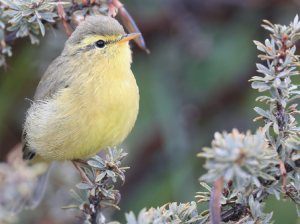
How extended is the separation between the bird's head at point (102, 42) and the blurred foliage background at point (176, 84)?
0.87m

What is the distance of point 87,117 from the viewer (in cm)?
203

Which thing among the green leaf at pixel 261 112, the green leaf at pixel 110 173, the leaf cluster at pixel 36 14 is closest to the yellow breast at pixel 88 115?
the leaf cluster at pixel 36 14

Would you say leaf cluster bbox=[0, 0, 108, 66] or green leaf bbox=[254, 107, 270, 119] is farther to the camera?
leaf cluster bbox=[0, 0, 108, 66]

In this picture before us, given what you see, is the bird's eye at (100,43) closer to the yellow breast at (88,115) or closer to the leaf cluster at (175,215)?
the yellow breast at (88,115)

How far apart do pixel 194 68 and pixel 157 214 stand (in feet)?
7.04

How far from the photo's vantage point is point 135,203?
291cm

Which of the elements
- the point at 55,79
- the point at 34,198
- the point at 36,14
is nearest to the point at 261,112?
the point at 36,14

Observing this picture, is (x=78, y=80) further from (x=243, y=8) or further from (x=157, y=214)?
(x=243, y=8)

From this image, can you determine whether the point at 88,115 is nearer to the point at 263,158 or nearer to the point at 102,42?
the point at 102,42

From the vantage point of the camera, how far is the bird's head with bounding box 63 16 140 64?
7.09 ft

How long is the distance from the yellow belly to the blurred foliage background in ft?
2.20

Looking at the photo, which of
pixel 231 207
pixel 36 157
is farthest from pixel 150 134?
pixel 231 207

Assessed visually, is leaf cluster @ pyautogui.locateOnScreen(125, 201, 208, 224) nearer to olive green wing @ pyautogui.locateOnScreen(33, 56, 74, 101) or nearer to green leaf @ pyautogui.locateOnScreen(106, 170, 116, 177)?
green leaf @ pyautogui.locateOnScreen(106, 170, 116, 177)

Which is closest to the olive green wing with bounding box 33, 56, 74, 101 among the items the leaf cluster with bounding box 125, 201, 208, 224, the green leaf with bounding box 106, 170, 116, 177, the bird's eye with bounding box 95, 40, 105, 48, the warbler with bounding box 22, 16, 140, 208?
the warbler with bounding box 22, 16, 140, 208
